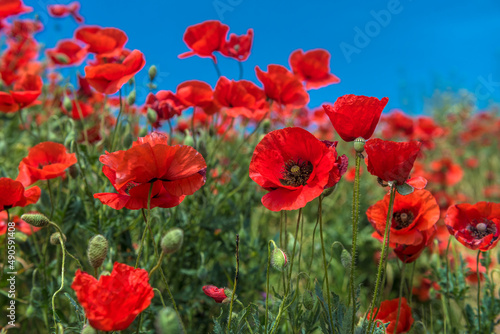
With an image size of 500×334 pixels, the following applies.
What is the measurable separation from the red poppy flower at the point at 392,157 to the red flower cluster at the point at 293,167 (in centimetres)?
9

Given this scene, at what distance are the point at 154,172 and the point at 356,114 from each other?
0.52 metres

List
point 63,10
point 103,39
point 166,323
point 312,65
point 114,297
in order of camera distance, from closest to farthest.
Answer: point 166,323 < point 114,297 < point 103,39 < point 312,65 < point 63,10

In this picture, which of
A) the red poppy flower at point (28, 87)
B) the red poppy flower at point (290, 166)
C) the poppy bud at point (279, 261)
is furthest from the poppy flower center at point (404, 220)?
the red poppy flower at point (28, 87)

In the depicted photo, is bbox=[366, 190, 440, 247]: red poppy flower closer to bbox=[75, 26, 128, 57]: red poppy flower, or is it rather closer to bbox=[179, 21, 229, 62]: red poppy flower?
bbox=[179, 21, 229, 62]: red poppy flower

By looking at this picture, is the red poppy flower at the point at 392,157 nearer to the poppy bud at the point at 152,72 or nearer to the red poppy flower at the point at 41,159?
the red poppy flower at the point at 41,159

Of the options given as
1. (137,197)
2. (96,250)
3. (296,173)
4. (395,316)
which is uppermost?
(296,173)

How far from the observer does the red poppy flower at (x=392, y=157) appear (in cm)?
99

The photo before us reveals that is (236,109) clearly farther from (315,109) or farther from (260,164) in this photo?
(315,109)

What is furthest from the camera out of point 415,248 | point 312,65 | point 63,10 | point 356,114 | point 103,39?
point 63,10

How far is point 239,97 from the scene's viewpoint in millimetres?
1823

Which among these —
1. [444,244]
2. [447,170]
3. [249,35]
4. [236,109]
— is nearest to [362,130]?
[236,109]

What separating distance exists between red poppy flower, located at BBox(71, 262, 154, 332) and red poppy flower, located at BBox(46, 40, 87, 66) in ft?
5.10

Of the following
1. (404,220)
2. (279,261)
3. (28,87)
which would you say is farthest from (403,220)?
(28,87)

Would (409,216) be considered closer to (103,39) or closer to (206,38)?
(206,38)
